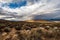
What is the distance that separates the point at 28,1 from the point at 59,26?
84 centimetres

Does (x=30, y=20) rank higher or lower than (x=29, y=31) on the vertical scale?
higher

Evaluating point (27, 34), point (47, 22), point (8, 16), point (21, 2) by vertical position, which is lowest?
point (27, 34)

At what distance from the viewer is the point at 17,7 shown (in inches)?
133

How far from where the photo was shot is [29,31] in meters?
3.19

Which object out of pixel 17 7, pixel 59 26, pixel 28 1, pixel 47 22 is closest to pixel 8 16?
pixel 17 7

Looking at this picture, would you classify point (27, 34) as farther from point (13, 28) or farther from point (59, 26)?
point (59, 26)

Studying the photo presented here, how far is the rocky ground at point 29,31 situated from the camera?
3.12 m

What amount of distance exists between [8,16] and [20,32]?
0.45 meters

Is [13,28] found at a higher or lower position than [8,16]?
lower

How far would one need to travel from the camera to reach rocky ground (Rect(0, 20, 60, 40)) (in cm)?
312

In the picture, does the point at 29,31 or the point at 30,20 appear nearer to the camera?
the point at 29,31

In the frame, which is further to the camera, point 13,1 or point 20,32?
point 13,1

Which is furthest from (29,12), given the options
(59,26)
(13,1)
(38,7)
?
(59,26)

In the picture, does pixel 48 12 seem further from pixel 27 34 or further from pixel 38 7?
pixel 27 34
